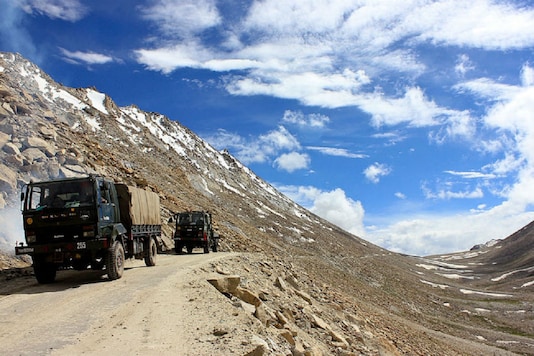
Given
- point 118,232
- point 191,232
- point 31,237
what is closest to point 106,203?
point 118,232

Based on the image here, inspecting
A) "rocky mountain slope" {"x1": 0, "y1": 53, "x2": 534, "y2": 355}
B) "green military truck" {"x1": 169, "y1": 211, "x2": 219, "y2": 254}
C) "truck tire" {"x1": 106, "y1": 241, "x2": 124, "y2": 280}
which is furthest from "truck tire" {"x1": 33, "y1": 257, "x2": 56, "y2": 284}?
"green military truck" {"x1": 169, "y1": 211, "x2": 219, "y2": 254}

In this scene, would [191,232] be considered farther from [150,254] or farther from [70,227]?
[70,227]

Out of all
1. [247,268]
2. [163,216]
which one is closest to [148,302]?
[247,268]

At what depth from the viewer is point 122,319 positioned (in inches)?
368

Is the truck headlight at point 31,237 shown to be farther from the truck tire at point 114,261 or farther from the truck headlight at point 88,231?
the truck tire at point 114,261

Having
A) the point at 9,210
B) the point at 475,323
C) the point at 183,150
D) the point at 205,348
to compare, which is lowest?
the point at 475,323

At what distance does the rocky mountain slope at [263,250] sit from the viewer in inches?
688

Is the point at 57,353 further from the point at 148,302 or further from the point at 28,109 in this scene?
the point at 28,109

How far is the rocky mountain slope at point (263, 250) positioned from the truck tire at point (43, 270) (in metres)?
3.00

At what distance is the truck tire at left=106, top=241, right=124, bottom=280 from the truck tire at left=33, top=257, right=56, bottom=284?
1823 millimetres

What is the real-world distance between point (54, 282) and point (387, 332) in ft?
59.2

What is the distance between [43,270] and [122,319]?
654cm

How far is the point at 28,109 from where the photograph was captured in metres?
34.3

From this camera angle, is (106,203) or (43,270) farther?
(106,203)
